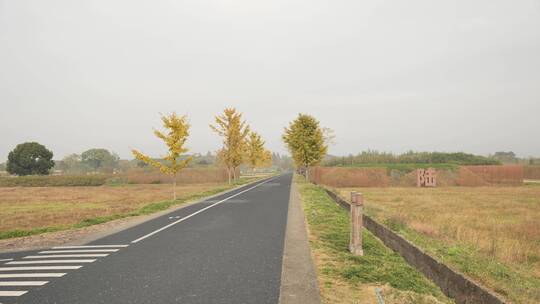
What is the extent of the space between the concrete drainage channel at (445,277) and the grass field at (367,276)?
15 cm

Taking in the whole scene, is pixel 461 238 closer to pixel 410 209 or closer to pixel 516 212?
pixel 410 209

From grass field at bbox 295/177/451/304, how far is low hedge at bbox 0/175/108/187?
5291 cm

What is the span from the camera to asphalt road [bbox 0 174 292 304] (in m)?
4.69

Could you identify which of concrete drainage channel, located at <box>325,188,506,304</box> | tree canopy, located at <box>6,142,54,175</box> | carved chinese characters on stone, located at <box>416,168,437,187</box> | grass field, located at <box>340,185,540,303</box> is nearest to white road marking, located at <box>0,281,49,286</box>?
concrete drainage channel, located at <box>325,188,506,304</box>

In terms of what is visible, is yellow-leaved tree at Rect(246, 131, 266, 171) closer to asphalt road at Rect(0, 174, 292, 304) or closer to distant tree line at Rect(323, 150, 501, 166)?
distant tree line at Rect(323, 150, 501, 166)

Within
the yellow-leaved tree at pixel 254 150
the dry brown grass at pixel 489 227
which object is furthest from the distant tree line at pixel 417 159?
the dry brown grass at pixel 489 227

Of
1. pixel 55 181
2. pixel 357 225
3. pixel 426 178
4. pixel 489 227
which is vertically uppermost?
pixel 357 225

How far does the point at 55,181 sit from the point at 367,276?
Result: 2355 inches

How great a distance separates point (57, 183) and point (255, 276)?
58043mm

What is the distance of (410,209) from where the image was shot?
51.3 feet

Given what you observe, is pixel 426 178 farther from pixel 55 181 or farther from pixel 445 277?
pixel 55 181

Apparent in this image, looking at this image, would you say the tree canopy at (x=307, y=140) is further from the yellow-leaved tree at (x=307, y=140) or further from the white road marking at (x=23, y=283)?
the white road marking at (x=23, y=283)

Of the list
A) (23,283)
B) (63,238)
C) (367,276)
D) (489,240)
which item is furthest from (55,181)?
(489,240)

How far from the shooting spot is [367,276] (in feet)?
17.8
